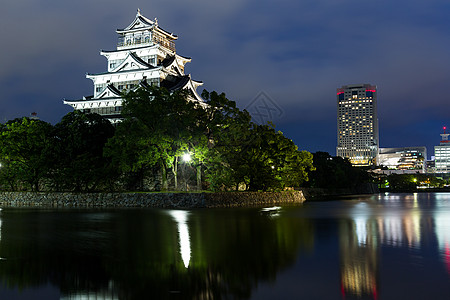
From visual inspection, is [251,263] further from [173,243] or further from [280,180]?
[280,180]

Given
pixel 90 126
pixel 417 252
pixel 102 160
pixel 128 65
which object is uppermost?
pixel 128 65

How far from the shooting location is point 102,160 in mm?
42531

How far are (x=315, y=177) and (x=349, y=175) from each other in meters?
17.7

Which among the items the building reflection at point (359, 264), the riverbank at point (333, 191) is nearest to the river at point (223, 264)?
the building reflection at point (359, 264)

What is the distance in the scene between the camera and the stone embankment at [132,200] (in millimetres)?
34000

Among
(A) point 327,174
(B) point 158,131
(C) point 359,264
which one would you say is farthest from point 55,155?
(A) point 327,174

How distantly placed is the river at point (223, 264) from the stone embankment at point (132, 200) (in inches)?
698

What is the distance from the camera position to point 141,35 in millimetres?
63844

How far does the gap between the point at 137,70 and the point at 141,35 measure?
30.8 ft

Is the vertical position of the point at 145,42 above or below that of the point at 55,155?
above

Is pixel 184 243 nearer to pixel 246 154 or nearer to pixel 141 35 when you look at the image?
pixel 246 154

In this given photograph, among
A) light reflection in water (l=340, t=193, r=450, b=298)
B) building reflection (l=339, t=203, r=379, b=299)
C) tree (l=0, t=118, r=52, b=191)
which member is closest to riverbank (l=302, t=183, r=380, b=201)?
tree (l=0, t=118, r=52, b=191)

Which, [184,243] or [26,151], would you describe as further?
[26,151]

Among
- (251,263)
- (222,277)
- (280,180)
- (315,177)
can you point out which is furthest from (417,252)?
(315,177)
